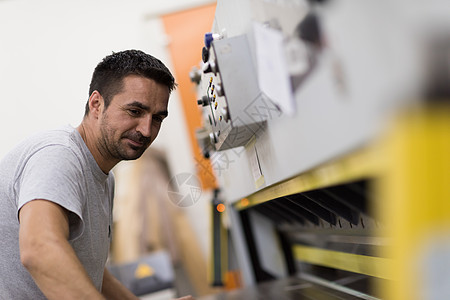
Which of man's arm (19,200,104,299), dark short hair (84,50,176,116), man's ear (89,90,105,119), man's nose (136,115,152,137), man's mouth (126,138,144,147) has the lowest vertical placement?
man's arm (19,200,104,299)

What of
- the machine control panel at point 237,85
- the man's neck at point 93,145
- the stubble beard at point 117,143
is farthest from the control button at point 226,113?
the man's neck at point 93,145

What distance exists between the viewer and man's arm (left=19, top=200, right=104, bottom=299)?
82cm

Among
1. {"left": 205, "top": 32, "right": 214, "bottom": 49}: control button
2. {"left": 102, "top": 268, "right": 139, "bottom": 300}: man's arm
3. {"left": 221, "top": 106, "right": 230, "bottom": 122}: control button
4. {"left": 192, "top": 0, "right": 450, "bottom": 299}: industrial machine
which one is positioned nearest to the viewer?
{"left": 192, "top": 0, "right": 450, "bottom": 299}: industrial machine

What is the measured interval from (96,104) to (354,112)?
863mm

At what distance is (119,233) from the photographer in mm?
3164

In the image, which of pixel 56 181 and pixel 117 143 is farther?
pixel 117 143

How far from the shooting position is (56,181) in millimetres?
905

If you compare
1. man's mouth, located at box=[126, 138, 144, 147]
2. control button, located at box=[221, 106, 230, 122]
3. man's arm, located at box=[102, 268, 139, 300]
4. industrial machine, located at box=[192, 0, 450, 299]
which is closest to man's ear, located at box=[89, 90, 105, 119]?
man's mouth, located at box=[126, 138, 144, 147]

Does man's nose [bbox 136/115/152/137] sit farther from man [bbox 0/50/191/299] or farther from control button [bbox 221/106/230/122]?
control button [bbox 221/106/230/122]

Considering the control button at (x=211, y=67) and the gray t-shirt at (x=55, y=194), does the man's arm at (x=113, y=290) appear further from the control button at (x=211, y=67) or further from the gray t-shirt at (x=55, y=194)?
the control button at (x=211, y=67)

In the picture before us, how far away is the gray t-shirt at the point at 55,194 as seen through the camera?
2.99ft

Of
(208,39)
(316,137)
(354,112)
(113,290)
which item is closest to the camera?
(354,112)

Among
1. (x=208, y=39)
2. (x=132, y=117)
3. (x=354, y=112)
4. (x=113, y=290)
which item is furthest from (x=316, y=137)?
(x=113, y=290)

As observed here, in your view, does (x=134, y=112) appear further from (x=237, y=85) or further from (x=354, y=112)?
(x=354, y=112)
